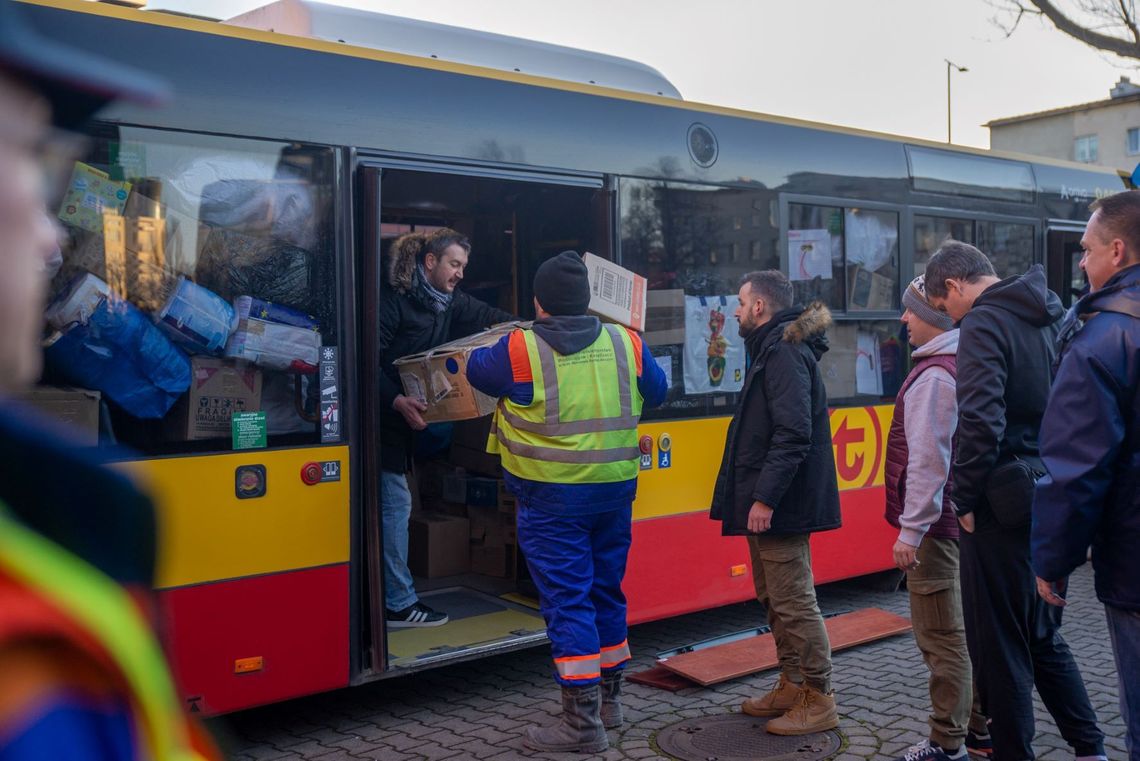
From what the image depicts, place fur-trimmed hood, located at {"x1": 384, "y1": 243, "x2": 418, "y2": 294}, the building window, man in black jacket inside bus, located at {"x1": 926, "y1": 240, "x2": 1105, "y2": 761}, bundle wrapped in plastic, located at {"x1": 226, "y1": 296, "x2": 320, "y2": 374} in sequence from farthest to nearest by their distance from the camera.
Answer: the building window
fur-trimmed hood, located at {"x1": 384, "y1": 243, "x2": 418, "y2": 294}
bundle wrapped in plastic, located at {"x1": 226, "y1": 296, "x2": 320, "y2": 374}
man in black jacket inside bus, located at {"x1": 926, "y1": 240, "x2": 1105, "y2": 761}

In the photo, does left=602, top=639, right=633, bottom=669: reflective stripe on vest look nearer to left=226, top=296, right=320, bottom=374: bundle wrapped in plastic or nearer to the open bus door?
left=226, top=296, right=320, bottom=374: bundle wrapped in plastic

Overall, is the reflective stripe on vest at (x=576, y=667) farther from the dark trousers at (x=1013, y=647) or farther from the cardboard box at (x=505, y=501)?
the cardboard box at (x=505, y=501)

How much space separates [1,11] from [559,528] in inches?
164

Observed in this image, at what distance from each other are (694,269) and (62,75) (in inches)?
221

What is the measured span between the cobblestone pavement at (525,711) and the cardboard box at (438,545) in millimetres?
760

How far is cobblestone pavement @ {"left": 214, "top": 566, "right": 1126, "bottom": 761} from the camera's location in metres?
4.82

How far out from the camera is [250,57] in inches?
180

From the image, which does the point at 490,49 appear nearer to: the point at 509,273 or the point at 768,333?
the point at 509,273

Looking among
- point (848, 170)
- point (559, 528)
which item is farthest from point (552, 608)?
point (848, 170)

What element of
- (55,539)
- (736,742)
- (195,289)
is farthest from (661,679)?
(55,539)

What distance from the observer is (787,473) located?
4.75 meters

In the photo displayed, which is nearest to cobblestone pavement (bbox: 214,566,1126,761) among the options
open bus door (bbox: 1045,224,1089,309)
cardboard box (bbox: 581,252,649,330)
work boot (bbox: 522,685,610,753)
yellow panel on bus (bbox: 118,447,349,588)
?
work boot (bbox: 522,685,610,753)

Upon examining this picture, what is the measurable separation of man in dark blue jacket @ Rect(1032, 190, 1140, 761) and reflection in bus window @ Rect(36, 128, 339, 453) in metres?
2.90

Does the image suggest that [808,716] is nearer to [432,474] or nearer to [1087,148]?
[432,474]
